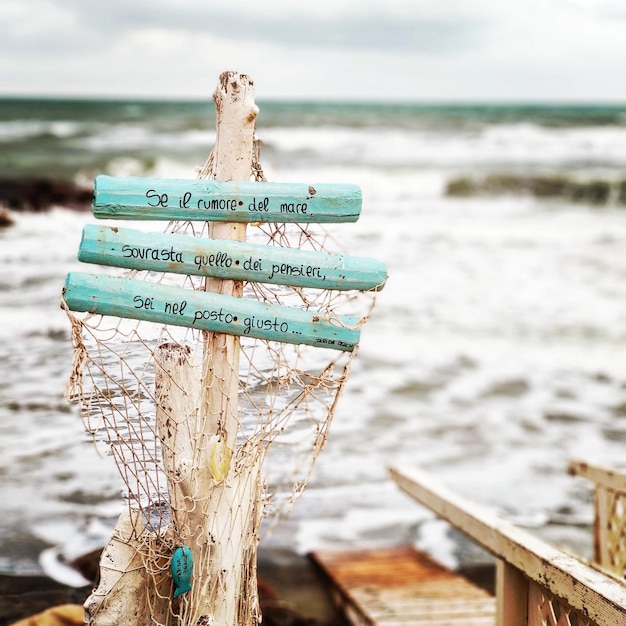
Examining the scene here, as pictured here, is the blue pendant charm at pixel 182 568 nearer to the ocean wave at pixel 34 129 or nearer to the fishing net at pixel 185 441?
the fishing net at pixel 185 441

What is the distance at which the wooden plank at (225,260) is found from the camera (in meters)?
2.22

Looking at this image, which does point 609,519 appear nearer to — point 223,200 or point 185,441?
point 185,441

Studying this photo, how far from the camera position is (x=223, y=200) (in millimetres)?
2293

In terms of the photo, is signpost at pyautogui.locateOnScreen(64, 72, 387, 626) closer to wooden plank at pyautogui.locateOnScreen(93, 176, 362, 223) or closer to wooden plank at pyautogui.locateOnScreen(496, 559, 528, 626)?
wooden plank at pyautogui.locateOnScreen(93, 176, 362, 223)

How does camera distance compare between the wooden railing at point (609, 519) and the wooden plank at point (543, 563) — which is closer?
the wooden plank at point (543, 563)

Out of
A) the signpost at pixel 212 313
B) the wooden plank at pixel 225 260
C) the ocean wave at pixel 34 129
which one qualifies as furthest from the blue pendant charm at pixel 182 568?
the ocean wave at pixel 34 129

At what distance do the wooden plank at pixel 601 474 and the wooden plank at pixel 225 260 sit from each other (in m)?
1.93

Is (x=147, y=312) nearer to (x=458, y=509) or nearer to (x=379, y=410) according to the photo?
(x=458, y=509)

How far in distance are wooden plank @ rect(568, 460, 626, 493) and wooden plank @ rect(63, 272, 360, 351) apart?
6.18ft

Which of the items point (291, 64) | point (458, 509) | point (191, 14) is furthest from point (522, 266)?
point (291, 64)

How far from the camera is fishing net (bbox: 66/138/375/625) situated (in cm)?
242

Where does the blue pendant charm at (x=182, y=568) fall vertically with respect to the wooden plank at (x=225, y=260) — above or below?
below

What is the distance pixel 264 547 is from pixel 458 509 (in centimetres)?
242

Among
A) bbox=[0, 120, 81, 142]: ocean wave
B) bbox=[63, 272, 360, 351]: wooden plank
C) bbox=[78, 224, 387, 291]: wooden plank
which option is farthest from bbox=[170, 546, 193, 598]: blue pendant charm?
bbox=[0, 120, 81, 142]: ocean wave
